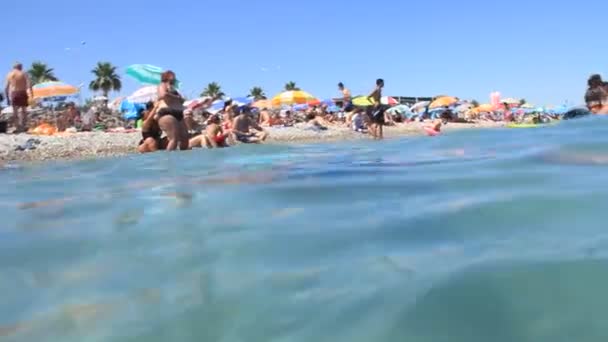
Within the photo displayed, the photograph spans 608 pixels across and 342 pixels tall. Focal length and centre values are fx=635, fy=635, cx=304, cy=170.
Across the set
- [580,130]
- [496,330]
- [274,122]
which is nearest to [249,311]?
[496,330]

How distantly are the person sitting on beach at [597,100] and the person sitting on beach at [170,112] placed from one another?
4795 millimetres

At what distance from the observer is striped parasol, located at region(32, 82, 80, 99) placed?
16.9 meters

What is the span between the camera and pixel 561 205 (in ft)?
7.93

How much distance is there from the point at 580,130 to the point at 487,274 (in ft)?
13.6

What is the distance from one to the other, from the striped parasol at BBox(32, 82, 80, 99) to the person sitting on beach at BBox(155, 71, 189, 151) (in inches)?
401

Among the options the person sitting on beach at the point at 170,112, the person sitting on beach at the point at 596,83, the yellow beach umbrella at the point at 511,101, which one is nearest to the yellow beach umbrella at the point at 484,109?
the yellow beach umbrella at the point at 511,101

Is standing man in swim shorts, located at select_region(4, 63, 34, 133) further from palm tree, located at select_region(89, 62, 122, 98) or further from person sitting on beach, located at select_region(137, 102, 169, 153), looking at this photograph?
Answer: palm tree, located at select_region(89, 62, 122, 98)

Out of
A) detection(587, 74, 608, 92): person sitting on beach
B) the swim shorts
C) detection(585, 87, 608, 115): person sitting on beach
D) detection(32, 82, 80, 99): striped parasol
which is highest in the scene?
detection(32, 82, 80, 99): striped parasol

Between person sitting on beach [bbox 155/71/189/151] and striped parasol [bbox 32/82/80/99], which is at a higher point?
striped parasol [bbox 32/82/80/99]

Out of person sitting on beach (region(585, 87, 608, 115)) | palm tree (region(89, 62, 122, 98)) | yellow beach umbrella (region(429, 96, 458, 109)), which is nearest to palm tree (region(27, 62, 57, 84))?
palm tree (region(89, 62, 122, 98))

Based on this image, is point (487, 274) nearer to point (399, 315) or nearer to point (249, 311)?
point (399, 315)

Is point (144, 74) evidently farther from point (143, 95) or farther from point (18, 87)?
point (143, 95)

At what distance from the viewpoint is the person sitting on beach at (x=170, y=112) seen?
26.1 feet

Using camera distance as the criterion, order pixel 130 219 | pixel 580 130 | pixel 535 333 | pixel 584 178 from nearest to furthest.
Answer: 1. pixel 535 333
2. pixel 130 219
3. pixel 584 178
4. pixel 580 130
